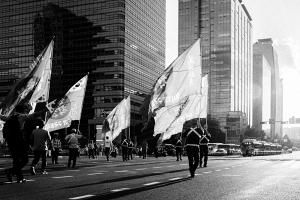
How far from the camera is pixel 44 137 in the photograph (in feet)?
51.8

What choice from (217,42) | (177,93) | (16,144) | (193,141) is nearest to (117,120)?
(177,93)

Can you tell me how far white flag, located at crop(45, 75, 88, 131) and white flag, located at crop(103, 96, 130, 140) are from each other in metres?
7.38

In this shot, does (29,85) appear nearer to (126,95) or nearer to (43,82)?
(43,82)

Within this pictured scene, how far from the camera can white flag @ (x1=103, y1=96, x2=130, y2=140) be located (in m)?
35.1

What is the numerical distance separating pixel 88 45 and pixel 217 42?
5949 centimetres

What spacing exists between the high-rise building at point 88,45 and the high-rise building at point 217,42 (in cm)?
3368

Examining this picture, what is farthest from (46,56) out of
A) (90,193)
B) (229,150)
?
(229,150)

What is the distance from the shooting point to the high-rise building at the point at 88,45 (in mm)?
135250

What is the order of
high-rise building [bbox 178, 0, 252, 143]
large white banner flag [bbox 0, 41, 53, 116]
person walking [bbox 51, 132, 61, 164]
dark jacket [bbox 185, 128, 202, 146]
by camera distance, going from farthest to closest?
→ 1. high-rise building [bbox 178, 0, 252, 143]
2. person walking [bbox 51, 132, 61, 164]
3. large white banner flag [bbox 0, 41, 53, 116]
4. dark jacket [bbox 185, 128, 202, 146]

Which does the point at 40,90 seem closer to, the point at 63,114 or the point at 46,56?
the point at 46,56

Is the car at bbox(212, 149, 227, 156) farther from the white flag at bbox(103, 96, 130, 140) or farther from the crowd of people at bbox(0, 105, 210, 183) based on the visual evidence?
the crowd of people at bbox(0, 105, 210, 183)

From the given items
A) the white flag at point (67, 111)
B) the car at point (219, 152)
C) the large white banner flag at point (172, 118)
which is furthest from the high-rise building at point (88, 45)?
the large white banner flag at point (172, 118)

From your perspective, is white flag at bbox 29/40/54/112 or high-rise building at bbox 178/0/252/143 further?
high-rise building at bbox 178/0/252/143

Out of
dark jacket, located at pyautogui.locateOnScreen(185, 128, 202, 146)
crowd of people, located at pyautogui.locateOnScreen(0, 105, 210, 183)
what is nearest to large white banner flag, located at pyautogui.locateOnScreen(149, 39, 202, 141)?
crowd of people, located at pyautogui.locateOnScreen(0, 105, 210, 183)
